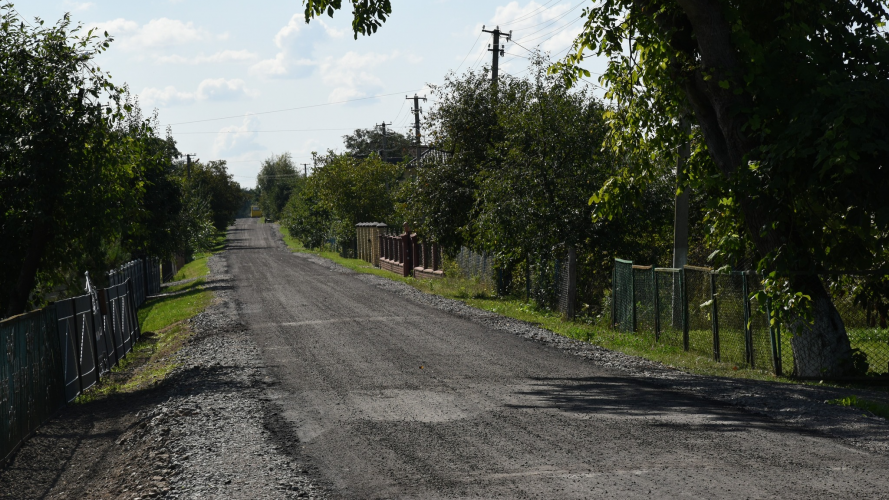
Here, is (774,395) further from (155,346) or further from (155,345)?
(155,345)

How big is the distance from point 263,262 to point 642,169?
3991cm

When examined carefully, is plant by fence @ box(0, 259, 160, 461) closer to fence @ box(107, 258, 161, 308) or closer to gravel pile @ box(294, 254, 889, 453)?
fence @ box(107, 258, 161, 308)

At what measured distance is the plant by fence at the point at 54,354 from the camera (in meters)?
8.99

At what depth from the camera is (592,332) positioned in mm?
17234

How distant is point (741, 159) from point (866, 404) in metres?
3.63

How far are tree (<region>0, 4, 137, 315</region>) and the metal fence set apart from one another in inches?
49.4

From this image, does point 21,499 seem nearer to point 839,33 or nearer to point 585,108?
point 839,33

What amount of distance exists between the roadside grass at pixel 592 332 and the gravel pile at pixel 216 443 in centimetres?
646

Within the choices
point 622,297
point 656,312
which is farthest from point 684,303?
point 622,297

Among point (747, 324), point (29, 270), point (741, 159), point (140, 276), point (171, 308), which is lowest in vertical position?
point (171, 308)

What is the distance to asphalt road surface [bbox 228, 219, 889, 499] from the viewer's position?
623 cm

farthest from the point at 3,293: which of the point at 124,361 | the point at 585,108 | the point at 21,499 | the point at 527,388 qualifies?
the point at 585,108

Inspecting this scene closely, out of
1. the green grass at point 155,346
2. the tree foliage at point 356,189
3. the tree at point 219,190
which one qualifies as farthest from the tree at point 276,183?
the green grass at point 155,346

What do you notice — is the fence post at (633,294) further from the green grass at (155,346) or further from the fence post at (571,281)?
the green grass at (155,346)
